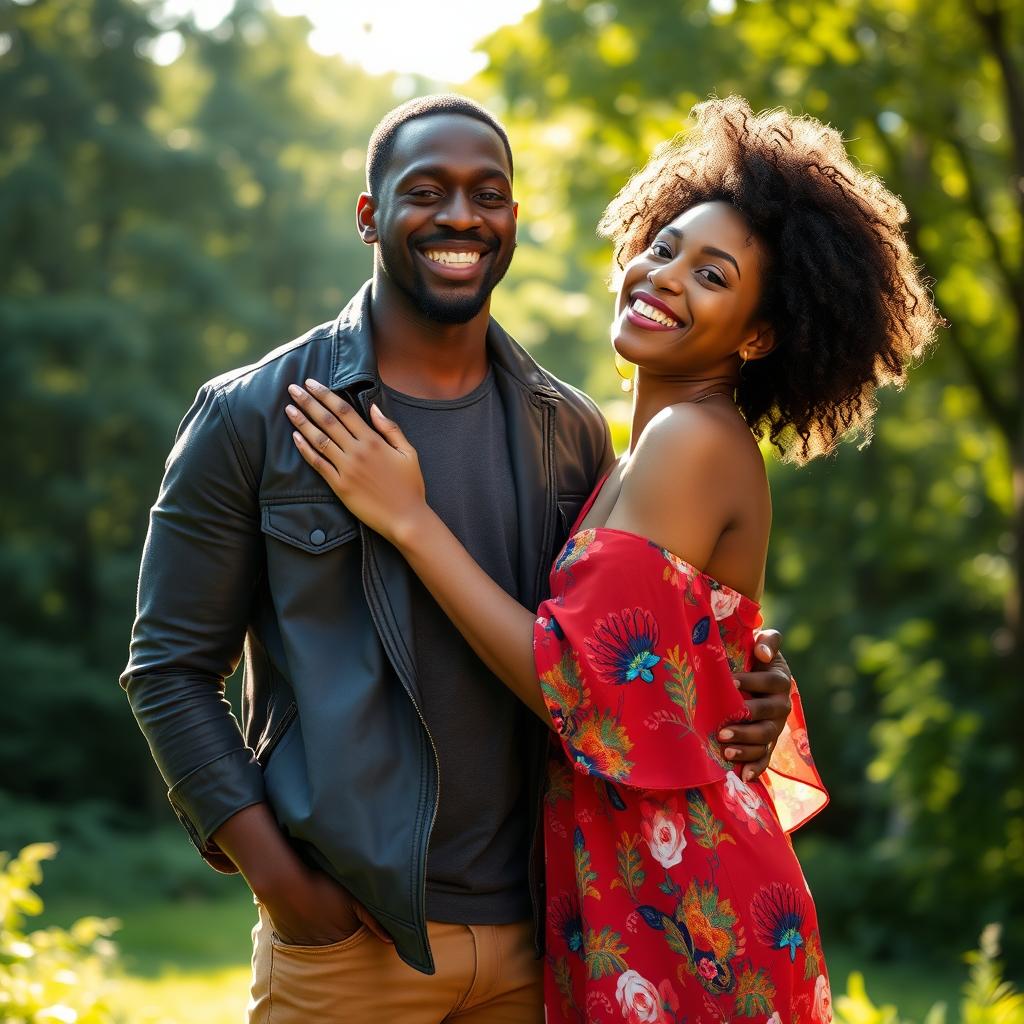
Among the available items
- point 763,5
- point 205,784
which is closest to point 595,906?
point 205,784

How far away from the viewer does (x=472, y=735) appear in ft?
9.28

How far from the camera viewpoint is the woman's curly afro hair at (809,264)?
2.88 m

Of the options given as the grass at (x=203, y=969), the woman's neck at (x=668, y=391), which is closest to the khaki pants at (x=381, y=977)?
the woman's neck at (x=668, y=391)

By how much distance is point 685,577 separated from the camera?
2676 mm

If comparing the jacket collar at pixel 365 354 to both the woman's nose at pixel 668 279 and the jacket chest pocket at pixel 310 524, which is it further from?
the woman's nose at pixel 668 279

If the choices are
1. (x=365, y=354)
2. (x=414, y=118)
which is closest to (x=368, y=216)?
(x=414, y=118)

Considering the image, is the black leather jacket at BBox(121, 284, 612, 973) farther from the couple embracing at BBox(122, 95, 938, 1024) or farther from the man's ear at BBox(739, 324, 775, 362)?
the man's ear at BBox(739, 324, 775, 362)

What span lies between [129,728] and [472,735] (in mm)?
18513

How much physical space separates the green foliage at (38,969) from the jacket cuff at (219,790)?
1.27 metres

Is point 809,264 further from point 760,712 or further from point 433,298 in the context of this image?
point 760,712

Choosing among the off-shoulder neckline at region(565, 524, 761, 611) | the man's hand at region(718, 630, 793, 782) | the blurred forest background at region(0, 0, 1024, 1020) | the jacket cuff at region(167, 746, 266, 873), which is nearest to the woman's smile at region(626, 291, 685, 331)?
the off-shoulder neckline at region(565, 524, 761, 611)

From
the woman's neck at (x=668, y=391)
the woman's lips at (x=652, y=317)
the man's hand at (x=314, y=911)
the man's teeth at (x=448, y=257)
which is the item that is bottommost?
the man's hand at (x=314, y=911)

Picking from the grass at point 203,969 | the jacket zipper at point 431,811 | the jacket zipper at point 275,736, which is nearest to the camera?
the jacket zipper at point 431,811

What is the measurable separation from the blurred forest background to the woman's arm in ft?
8.67
